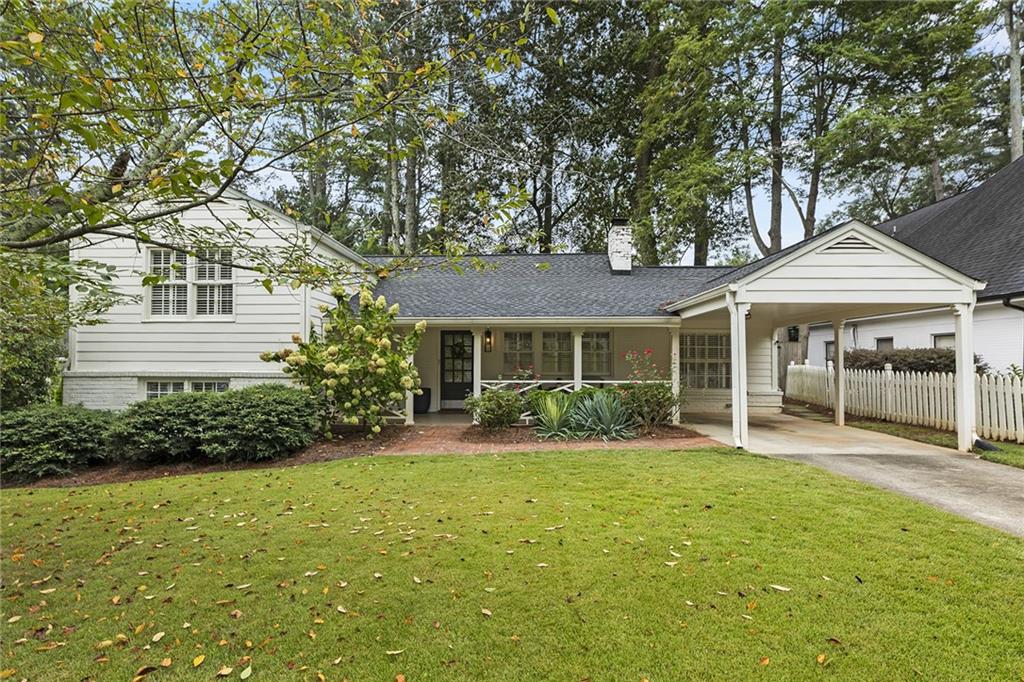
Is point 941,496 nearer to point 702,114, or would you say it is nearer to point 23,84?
point 23,84

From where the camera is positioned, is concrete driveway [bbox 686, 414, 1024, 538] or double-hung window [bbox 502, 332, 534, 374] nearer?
concrete driveway [bbox 686, 414, 1024, 538]

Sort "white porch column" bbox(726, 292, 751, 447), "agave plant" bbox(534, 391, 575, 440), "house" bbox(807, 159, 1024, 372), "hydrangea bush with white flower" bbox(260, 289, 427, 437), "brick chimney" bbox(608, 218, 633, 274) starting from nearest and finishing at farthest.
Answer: "white porch column" bbox(726, 292, 751, 447) < "hydrangea bush with white flower" bbox(260, 289, 427, 437) < "agave plant" bbox(534, 391, 575, 440) < "house" bbox(807, 159, 1024, 372) < "brick chimney" bbox(608, 218, 633, 274)

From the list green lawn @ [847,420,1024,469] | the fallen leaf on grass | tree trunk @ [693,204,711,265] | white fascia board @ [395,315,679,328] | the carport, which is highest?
tree trunk @ [693,204,711,265]

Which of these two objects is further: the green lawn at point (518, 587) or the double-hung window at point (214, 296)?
the double-hung window at point (214, 296)

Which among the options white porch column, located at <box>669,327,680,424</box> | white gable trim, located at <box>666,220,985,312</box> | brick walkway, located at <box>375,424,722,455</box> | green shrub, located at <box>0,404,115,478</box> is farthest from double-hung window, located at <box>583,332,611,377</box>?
green shrub, located at <box>0,404,115,478</box>

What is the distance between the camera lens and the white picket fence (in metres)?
8.18

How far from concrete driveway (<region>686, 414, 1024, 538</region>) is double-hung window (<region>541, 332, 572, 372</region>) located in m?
3.77

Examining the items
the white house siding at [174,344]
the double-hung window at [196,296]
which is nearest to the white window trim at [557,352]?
the white house siding at [174,344]

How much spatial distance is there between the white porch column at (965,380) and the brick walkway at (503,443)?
12.4 feet

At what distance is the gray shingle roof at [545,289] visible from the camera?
11125 mm

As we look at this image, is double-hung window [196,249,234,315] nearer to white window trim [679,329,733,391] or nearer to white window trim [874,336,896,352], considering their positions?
white window trim [679,329,733,391]

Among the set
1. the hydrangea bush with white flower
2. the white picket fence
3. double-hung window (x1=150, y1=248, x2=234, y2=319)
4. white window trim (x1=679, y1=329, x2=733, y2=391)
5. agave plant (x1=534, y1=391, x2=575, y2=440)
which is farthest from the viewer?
white window trim (x1=679, y1=329, x2=733, y2=391)

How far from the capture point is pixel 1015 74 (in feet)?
A: 55.4

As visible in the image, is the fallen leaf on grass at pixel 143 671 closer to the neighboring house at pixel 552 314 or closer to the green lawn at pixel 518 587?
the green lawn at pixel 518 587
